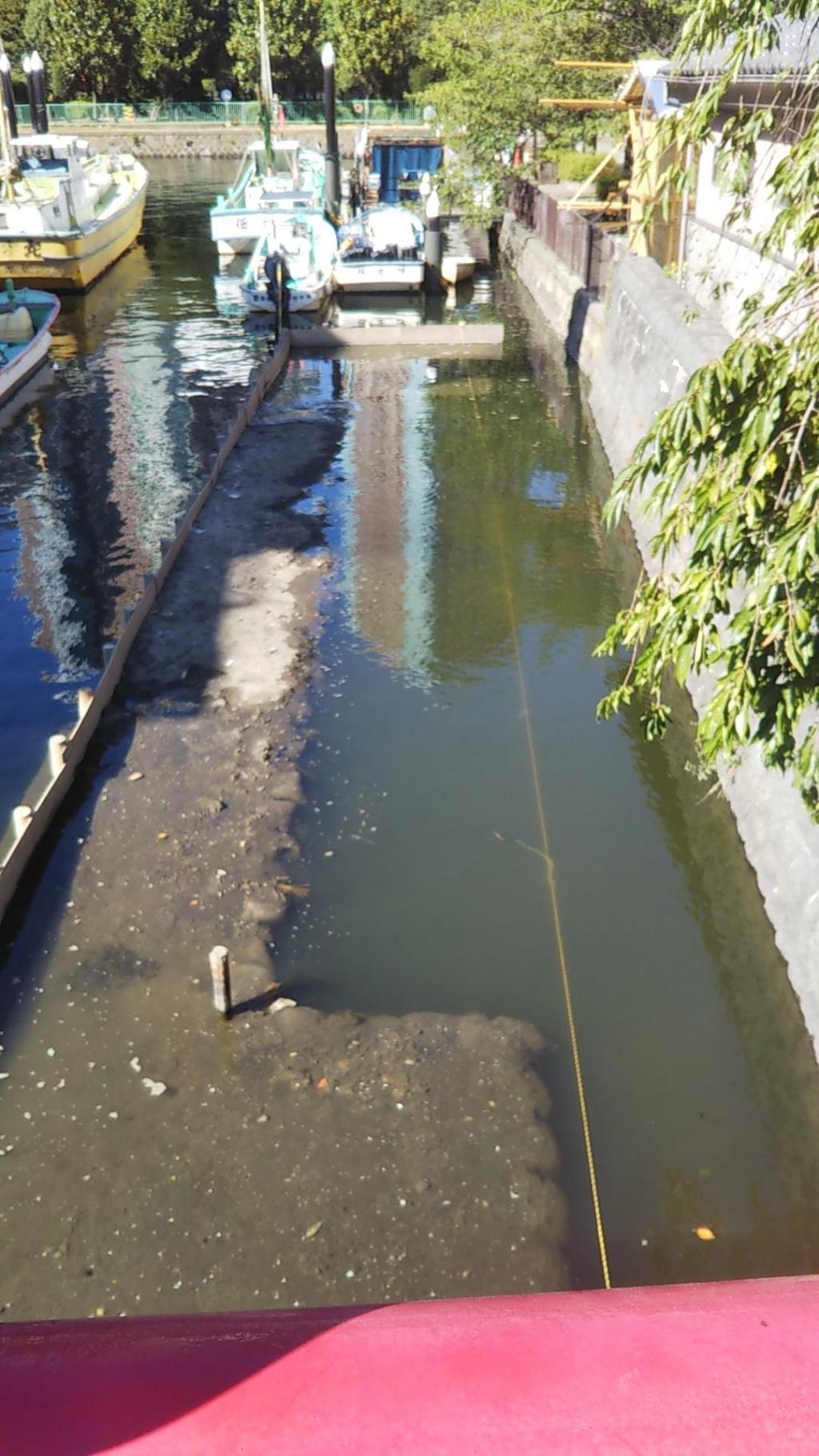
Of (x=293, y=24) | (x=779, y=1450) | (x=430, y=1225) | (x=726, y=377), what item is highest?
(x=293, y=24)

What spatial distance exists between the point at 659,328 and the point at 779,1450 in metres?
15.4

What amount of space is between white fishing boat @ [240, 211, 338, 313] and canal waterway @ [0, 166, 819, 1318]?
10.2 meters

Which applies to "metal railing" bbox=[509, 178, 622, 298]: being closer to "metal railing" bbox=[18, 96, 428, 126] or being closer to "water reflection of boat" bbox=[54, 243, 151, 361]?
"water reflection of boat" bbox=[54, 243, 151, 361]

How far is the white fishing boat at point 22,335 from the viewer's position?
21859 millimetres

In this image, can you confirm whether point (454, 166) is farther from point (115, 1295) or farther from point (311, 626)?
point (115, 1295)

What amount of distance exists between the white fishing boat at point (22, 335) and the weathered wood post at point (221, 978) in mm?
16632

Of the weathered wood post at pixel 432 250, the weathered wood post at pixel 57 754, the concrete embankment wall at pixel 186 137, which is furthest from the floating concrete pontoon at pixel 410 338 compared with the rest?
the concrete embankment wall at pixel 186 137

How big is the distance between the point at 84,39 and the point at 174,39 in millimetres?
4671

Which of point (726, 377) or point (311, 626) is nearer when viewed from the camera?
point (726, 377)

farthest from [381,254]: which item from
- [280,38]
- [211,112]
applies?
[211,112]

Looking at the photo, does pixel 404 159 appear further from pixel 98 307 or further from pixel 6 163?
pixel 98 307

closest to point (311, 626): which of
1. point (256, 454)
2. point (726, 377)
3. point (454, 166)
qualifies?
point (256, 454)

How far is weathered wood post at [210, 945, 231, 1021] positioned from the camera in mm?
7312

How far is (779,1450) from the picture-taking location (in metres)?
2.82
